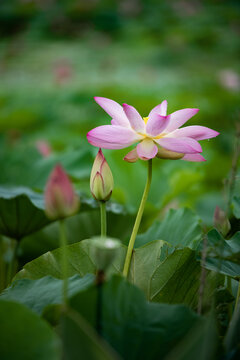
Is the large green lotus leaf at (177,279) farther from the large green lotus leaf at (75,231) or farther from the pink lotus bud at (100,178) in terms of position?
the large green lotus leaf at (75,231)

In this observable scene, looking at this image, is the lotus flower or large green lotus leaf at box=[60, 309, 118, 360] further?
the lotus flower

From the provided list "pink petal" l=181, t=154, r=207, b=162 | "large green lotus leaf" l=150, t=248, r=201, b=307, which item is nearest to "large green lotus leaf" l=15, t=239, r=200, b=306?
"large green lotus leaf" l=150, t=248, r=201, b=307

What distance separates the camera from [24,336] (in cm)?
36

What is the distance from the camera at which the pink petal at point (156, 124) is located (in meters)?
0.48

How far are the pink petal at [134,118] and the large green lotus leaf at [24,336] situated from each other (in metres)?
0.25

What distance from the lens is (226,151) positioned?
97.3 inches

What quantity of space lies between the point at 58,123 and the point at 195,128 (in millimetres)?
2512

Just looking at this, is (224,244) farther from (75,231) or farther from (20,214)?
(75,231)

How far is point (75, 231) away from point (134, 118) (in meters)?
0.51

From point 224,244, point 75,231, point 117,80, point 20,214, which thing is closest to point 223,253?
point 224,244

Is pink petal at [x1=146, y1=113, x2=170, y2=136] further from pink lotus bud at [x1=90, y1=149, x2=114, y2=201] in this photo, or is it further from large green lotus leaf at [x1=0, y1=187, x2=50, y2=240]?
large green lotus leaf at [x1=0, y1=187, x2=50, y2=240]

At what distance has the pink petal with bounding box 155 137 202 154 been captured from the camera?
0.47m

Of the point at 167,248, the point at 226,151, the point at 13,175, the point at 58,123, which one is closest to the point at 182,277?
the point at 167,248

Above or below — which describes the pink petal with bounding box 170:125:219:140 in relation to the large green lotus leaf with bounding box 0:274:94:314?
above
